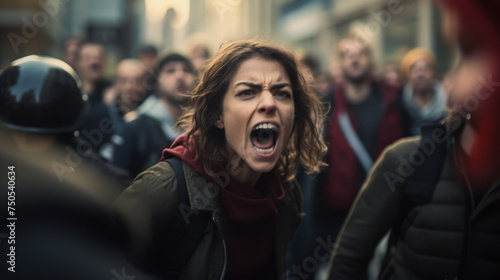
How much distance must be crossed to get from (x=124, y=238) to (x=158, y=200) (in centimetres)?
23

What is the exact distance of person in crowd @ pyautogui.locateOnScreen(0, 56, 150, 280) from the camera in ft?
6.57

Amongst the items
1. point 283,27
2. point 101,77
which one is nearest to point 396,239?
point 101,77

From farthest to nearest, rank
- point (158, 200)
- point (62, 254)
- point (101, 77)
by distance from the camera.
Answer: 1. point (101, 77)
2. point (158, 200)
3. point (62, 254)

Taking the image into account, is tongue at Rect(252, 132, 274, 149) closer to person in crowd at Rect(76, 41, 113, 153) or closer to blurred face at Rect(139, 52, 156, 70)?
person in crowd at Rect(76, 41, 113, 153)

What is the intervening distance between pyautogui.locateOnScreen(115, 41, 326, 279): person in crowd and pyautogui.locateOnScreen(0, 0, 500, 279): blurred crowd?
0.18 m

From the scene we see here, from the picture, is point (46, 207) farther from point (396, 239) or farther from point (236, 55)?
point (396, 239)

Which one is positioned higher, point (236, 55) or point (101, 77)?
point (236, 55)

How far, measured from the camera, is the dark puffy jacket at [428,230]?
2.19 m

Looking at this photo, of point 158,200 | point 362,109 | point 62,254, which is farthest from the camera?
point 362,109

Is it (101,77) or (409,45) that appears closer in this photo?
(101,77)

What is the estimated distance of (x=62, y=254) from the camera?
6.65 ft

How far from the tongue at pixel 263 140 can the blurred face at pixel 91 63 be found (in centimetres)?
403

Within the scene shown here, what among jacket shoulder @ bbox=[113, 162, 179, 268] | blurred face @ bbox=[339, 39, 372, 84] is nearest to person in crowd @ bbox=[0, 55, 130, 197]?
jacket shoulder @ bbox=[113, 162, 179, 268]

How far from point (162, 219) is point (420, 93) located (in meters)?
4.30
